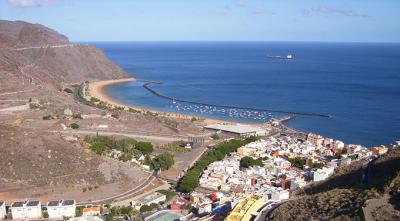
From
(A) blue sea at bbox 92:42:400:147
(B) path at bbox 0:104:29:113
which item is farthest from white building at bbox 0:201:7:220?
(A) blue sea at bbox 92:42:400:147

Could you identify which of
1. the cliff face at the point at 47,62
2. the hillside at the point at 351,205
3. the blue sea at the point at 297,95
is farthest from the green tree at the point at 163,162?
the cliff face at the point at 47,62

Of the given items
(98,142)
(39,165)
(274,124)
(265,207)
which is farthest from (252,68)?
(265,207)

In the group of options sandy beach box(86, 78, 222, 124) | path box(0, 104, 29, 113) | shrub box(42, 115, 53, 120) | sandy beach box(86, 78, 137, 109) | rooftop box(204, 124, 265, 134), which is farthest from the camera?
sandy beach box(86, 78, 137, 109)

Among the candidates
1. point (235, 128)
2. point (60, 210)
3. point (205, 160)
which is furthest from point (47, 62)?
point (60, 210)

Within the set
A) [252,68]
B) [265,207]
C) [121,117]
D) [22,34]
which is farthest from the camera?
[252,68]

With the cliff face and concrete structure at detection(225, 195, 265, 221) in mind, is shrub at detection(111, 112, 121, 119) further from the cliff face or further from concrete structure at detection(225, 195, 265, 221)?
concrete structure at detection(225, 195, 265, 221)

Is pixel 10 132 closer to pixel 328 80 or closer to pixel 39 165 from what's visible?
pixel 39 165

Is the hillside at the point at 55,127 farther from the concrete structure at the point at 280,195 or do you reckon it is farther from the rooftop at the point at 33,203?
the concrete structure at the point at 280,195
